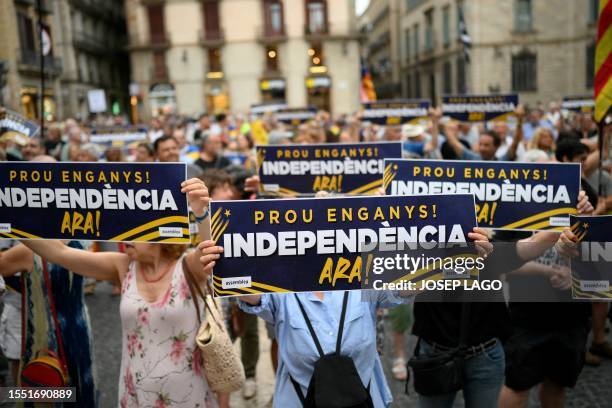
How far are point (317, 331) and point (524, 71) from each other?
3657cm

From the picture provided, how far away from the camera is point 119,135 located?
11117 millimetres

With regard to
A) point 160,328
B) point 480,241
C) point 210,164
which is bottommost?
point 160,328

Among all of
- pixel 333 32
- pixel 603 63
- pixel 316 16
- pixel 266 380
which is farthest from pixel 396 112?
pixel 316 16

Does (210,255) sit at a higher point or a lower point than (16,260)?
higher

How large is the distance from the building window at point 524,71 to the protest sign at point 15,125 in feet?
110

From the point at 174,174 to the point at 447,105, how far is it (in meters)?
6.09

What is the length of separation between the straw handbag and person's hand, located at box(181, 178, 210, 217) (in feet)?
1.20

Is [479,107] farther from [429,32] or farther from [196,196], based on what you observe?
[429,32]

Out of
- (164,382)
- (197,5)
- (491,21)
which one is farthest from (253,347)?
(197,5)

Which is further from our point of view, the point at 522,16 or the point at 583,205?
the point at 522,16

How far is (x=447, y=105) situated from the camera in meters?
7.96

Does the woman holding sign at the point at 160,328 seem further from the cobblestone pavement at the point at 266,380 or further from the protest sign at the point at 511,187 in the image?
the cobblestone pavement at the point at 266,380

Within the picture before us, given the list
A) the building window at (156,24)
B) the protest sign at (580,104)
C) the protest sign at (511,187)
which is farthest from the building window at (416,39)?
the protest sign at (511,187)

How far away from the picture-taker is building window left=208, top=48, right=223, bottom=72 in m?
39.4
